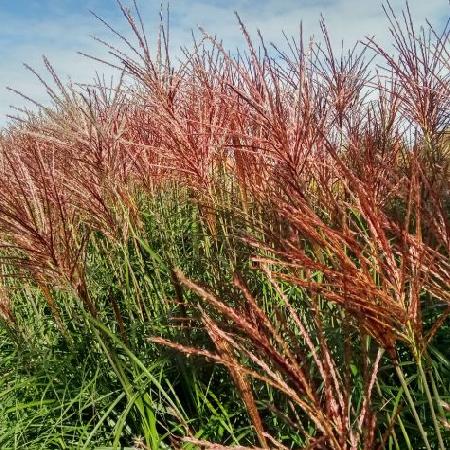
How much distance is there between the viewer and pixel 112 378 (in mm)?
2824

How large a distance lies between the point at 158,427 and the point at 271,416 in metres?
0.63

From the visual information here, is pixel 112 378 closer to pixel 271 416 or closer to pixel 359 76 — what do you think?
pixel 271 416

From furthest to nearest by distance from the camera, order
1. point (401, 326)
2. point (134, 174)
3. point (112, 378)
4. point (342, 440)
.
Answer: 1. point (134, 174)
2. point (112, 378)
3. point (401, 326)
4. point (342, 440)

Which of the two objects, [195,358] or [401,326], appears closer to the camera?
[401,326]

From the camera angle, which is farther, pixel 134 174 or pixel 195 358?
pixel 134 174

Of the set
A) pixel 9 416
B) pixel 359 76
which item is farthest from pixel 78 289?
pixel 359 76

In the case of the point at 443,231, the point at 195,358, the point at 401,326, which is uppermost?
the point at 443,231

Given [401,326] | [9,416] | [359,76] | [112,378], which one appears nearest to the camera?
[401,326]

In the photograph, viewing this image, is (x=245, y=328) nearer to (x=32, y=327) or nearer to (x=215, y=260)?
(x=215, y=260)

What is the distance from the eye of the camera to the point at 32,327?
356 cm

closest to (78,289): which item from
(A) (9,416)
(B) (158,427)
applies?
(B) (158,427)

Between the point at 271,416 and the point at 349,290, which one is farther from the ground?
the point at 349,290

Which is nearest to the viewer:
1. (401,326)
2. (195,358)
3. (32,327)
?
(401,326)

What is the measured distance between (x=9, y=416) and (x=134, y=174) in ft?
5.59
